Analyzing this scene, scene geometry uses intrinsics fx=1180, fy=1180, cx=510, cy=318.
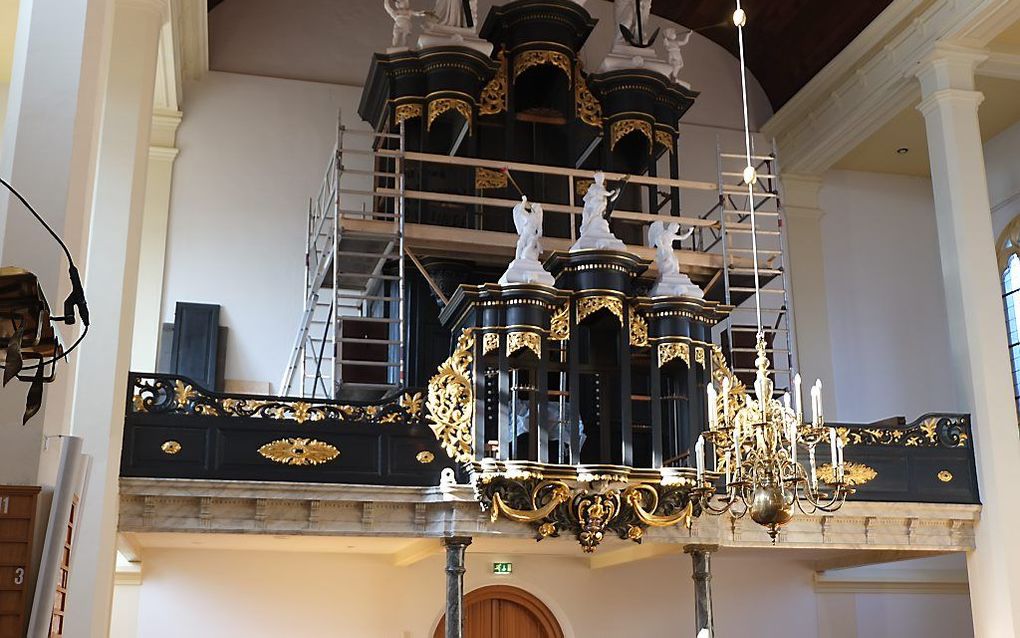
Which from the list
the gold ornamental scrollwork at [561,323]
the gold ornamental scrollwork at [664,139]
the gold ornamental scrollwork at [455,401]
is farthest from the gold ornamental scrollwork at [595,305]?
the gold ornamental scrollwork at [664,139]

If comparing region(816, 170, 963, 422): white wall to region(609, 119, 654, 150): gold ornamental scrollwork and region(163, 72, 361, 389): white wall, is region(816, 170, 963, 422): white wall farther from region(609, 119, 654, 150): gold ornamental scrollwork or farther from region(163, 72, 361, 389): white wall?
region(163, 72, 361, 389): white wall

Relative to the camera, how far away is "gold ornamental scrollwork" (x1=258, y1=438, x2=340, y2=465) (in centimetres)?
1184

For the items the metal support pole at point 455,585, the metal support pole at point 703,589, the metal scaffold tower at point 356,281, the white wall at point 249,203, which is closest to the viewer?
the metal support pole at point 455,585

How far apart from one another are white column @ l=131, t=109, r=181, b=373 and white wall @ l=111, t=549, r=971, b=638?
2660 millimetres

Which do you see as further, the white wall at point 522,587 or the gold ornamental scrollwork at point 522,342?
the white wall at point 522,587

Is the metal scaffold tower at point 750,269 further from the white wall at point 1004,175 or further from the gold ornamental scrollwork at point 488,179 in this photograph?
the white wall at point 1004,175

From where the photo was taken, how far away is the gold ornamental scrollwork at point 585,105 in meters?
15.5

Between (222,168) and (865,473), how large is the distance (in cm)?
924

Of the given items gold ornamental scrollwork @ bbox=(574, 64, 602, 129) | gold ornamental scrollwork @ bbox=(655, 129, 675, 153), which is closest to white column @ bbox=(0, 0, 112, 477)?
gold ornamental scrollwork @ bbox=(574, 64, 602, 129)

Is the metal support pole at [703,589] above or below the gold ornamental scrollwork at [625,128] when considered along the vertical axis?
below

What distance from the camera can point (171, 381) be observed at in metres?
11.7

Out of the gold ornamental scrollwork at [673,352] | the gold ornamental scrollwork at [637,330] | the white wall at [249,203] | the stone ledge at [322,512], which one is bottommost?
the stone ledge at [322,512]

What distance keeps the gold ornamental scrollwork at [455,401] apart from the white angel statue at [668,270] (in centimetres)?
223

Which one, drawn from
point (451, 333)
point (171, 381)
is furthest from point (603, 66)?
point (171, 381)
